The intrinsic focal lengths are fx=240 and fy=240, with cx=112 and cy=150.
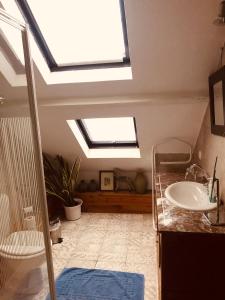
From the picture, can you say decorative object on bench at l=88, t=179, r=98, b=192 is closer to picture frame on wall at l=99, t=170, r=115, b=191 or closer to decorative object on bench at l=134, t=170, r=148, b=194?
picture frame on wall at l=99, t=170, r=115, b=191

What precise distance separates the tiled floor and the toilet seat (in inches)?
34.7

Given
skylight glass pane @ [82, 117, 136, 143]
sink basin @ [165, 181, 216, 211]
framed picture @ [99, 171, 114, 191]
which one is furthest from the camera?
framed picture @ [99, 171, 114, 191]

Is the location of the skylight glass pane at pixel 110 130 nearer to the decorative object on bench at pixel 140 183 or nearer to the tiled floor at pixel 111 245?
the decorative object on bench at pixel 140 183

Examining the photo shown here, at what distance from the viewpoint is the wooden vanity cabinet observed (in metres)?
1.44

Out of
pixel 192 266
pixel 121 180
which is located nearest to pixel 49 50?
pixel 192 266

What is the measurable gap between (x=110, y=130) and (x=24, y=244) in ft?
6.16

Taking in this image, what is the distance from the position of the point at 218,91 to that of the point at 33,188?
1449 millimetres

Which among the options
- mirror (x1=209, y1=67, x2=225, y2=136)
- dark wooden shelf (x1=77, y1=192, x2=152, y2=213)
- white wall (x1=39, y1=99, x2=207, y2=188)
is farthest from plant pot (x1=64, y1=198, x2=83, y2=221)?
mirror (x1=209, y1=67, x2=225, y2=136)

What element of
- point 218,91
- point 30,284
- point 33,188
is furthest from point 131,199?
point 33,188

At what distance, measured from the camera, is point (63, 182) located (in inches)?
119

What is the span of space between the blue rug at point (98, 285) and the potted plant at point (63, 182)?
969 millimetres

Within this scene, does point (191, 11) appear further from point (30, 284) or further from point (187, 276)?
point (30, 284)

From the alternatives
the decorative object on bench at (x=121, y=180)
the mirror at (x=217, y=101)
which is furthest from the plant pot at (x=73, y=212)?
the mirror at (x=217, y=101)

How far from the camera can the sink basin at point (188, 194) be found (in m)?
1.82
